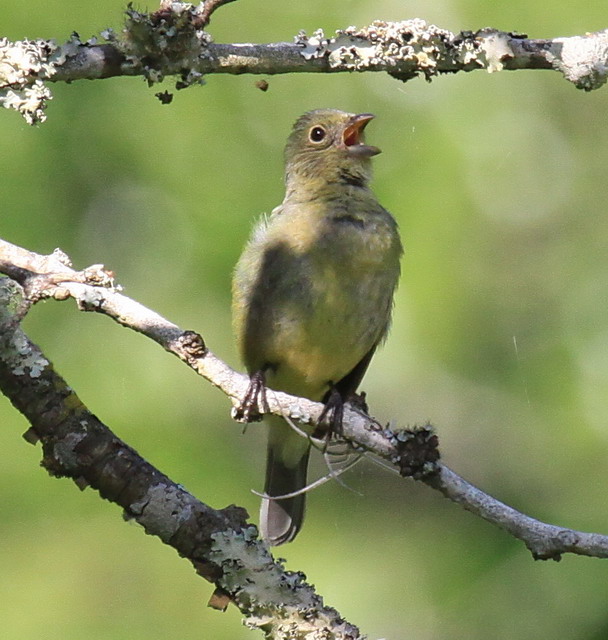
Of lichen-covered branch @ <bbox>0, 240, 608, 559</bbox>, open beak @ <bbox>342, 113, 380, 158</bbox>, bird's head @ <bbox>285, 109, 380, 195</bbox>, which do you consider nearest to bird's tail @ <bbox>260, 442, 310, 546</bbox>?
bird's head @ <bbox>285, 109, 380, 195</bbox>

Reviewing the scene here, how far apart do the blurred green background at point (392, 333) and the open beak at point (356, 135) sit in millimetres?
251

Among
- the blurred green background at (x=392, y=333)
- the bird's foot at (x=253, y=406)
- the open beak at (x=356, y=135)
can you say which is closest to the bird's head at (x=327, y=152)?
the open beak at (x=356, y=135)

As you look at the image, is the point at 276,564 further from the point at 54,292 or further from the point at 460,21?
the point at 460,21

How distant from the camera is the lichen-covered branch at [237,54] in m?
3.00

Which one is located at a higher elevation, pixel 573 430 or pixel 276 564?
pixel 573 430

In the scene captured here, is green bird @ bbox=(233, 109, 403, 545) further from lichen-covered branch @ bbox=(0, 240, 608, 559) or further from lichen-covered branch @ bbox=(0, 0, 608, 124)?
lichen-covered branch @ bbox=(0, 0, 608, 124)

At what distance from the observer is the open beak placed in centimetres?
538

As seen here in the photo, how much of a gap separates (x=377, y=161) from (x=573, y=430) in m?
1.63

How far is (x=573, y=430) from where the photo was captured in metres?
5.46

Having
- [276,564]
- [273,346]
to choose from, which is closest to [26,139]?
[273,346]

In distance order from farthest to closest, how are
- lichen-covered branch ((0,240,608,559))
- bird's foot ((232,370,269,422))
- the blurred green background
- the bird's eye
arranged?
the bird's eye
the blurred green background
bird's foot ((232,370,269,422))
lichen-covered branch ((0,240,608,559))

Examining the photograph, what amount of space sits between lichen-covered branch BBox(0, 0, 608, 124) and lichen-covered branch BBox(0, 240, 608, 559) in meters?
Result: 0.54

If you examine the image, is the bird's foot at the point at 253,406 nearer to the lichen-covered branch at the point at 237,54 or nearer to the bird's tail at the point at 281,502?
the lichen-covered branch at the point at 237,54

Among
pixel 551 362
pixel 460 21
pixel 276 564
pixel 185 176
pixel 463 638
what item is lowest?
pixel 276 564
